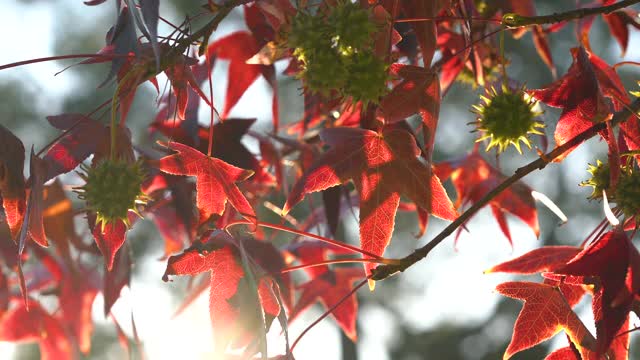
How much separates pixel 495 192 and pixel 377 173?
134 mm

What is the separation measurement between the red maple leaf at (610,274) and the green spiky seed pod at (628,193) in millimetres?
36

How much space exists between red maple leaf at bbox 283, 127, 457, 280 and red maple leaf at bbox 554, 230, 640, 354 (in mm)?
119

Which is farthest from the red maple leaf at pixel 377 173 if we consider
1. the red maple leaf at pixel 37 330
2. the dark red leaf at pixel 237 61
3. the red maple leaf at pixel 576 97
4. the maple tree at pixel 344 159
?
the red maple leaf at pixel 37 330

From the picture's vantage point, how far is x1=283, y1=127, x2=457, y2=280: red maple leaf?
0.66m

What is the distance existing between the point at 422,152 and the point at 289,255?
0.36 m

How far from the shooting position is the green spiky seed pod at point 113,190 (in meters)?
0.62

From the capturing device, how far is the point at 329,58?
571 mm

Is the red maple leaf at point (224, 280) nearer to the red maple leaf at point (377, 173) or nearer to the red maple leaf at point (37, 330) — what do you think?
the red maple leaf at point (377, 173)

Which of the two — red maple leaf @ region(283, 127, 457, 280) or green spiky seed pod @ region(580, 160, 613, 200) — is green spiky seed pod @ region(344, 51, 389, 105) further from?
green spiky seed pod @ region(580, 160, 613, 200)

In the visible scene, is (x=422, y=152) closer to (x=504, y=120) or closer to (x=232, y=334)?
(x=504, y=120)

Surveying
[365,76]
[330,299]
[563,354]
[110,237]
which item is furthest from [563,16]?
[330,299]

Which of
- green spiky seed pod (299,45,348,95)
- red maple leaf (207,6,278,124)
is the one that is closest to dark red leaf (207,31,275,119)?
red maple leaf (207,6,278,124)

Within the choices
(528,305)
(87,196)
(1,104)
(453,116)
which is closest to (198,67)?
(87,196)

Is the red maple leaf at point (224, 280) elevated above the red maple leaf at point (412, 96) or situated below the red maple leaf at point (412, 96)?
below
